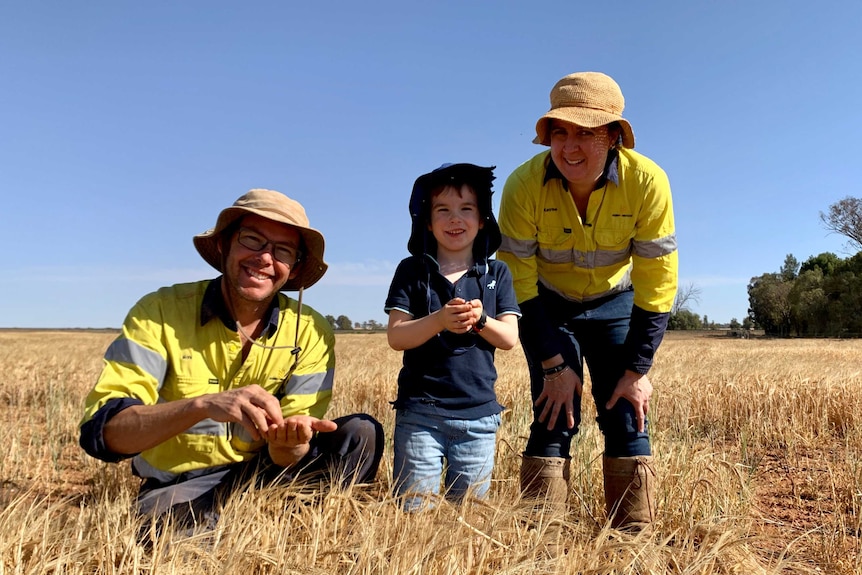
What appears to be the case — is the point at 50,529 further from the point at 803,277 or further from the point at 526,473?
the point at 803,277

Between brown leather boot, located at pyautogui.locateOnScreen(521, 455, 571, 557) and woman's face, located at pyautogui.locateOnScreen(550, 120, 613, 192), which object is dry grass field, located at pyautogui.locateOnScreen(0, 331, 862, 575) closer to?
brown leather boot, located at pyautogui.locateOnScreen(521, 455, 571, 557)

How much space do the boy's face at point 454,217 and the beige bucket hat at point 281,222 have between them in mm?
552

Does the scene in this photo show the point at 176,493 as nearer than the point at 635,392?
Yes

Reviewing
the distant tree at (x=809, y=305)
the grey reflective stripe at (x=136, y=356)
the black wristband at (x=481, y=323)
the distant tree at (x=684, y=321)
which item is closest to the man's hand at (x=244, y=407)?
the grey reflective stripe at (x=136, y=356)

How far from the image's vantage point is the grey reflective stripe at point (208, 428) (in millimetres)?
2670

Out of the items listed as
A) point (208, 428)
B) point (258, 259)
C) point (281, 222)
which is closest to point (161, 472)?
point (208, 428)

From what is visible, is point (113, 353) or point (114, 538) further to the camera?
point (113, 353)

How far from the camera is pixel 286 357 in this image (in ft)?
9.25

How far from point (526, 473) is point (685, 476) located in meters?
0.82

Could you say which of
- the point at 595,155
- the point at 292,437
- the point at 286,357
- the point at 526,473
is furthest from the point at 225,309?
the point at 595,155

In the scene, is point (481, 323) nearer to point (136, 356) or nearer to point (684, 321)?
point (136, 356)

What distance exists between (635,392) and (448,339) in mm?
915

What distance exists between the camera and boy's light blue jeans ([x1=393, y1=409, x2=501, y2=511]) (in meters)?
2.56

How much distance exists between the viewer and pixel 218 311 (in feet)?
8.94
